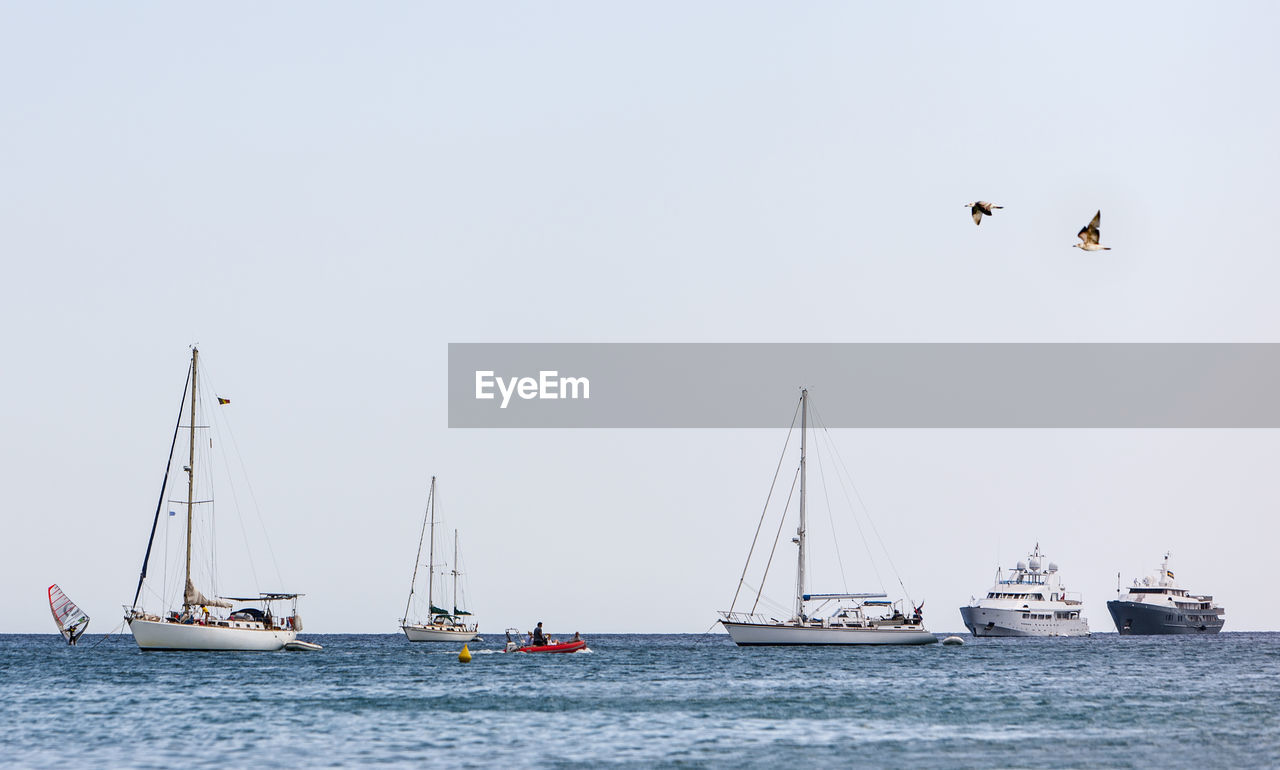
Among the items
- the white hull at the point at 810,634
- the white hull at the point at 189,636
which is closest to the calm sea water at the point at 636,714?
the white hull at the point at 189,636

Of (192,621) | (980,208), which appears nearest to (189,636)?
(192,621)

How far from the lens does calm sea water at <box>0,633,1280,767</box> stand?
43.8m

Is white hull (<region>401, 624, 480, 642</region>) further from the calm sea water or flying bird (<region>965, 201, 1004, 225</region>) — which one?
flying bird (<region>965, 201, 1004, 225</region>)

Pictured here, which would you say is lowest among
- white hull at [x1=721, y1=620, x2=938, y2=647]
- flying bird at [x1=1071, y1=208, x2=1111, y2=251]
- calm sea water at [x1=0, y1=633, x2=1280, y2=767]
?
calm sea water at [x1=0, y1=633, x2=1280, y2=767]

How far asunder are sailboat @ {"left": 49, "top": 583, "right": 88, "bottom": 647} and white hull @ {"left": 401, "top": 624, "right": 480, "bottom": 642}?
99.0 ft

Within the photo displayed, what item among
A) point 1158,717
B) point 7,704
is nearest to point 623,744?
point 1158,717

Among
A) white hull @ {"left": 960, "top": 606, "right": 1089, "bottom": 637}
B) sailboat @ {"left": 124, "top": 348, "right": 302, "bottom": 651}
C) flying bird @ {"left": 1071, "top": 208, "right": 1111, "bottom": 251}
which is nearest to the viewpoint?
flying bird @ {"left": 1071, "top": 208, "right": 1111, "bottom": 251}

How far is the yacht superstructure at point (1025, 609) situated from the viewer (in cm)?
17475

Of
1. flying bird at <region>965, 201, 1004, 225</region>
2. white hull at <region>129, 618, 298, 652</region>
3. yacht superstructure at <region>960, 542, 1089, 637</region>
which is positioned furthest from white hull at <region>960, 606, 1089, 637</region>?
flying bird at <region>965, 201, 1004, 225</region>

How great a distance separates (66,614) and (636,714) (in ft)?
312

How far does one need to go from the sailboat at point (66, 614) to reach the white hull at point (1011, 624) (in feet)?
329

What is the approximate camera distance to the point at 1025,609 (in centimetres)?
17488

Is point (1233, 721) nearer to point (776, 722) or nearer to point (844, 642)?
point (776, 722)

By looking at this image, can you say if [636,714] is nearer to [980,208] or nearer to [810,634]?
[980,208]
